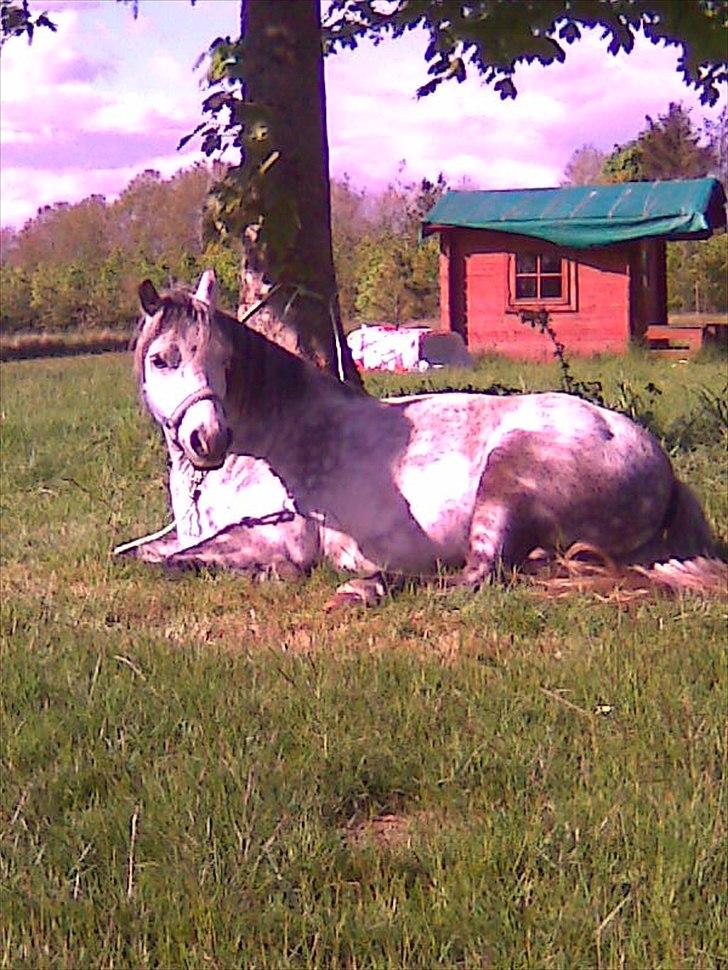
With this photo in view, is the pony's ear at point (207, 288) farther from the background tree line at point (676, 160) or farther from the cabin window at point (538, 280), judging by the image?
the background tree line at point (676, 160)

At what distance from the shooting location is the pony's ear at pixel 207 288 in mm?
5336

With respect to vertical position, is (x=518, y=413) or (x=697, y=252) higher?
(x=697, y=252)

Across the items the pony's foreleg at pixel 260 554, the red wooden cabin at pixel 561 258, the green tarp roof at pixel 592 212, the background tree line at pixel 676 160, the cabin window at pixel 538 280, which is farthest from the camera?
the background tree line at pixel 676 160

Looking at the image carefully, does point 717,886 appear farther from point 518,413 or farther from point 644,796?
point 518,413

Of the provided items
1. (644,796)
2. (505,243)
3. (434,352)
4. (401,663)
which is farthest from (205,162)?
(505,243)

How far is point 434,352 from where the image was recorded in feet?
67.2

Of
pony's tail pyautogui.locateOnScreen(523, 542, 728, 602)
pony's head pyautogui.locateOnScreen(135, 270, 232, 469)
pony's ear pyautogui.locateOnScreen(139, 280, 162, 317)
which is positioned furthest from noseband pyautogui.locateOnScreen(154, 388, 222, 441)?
pony's tail pyautogui.locateOnScreen(523, 542, 728, 602)

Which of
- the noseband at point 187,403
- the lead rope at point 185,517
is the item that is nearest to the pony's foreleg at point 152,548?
the lead rope at point 185,517

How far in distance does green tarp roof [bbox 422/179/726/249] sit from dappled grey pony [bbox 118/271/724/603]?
56.7 ft

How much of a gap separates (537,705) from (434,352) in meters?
17.1

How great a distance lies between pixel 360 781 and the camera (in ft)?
10.2

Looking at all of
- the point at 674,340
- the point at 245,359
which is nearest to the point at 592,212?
the point at 674,340

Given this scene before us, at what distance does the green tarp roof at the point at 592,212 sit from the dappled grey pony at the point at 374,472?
56.7 feet

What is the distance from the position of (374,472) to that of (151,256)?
39.4m
